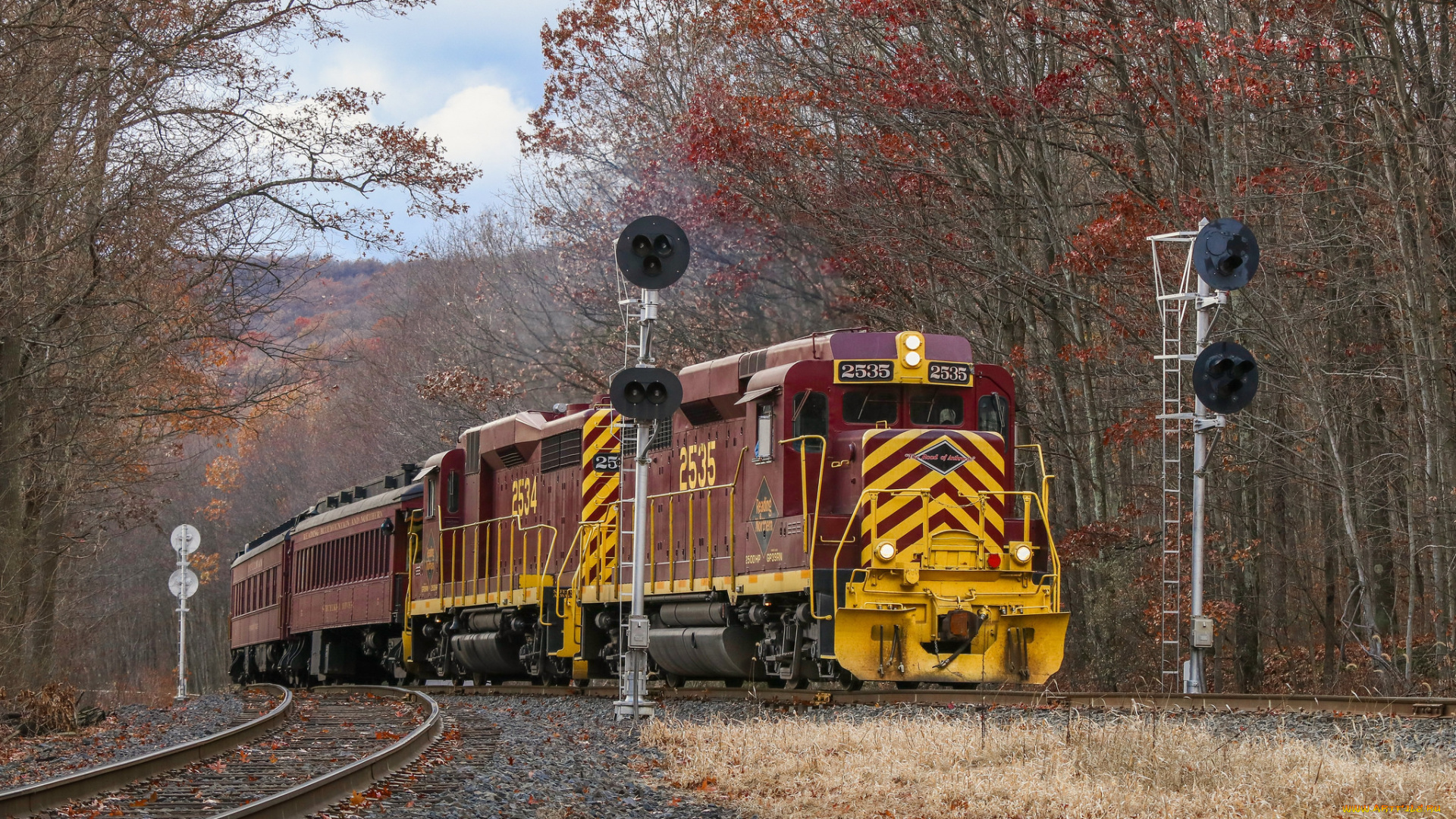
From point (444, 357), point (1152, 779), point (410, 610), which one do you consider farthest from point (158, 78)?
point (444, 357)

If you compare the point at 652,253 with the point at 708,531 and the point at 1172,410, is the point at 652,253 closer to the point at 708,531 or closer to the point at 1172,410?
the point at 708,531

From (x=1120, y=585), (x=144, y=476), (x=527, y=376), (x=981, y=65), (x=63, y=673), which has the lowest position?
(x=63, y=673)

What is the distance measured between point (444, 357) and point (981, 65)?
2830 cm

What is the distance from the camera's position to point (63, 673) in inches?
1041

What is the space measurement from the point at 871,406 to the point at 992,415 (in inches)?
49.7

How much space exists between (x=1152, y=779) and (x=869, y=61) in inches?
648

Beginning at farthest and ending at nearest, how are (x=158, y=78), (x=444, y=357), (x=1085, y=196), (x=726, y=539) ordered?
(x=444, y=357) → (x=1085, y=196) → (x=158, y=78) → (x=726, y=539)

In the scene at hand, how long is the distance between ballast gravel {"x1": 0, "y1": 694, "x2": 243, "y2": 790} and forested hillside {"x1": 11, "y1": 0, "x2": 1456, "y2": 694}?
3.42 m

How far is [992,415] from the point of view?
591 inches

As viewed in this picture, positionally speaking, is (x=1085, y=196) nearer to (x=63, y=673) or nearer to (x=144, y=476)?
(x=144, y=476)

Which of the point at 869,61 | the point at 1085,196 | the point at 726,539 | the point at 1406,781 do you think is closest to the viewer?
the point at 1406,781

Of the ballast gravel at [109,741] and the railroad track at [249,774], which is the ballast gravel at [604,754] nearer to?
the railroad track at [249,774]

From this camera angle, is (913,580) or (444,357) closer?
(913,580)

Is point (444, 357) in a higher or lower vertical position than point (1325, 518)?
higher
